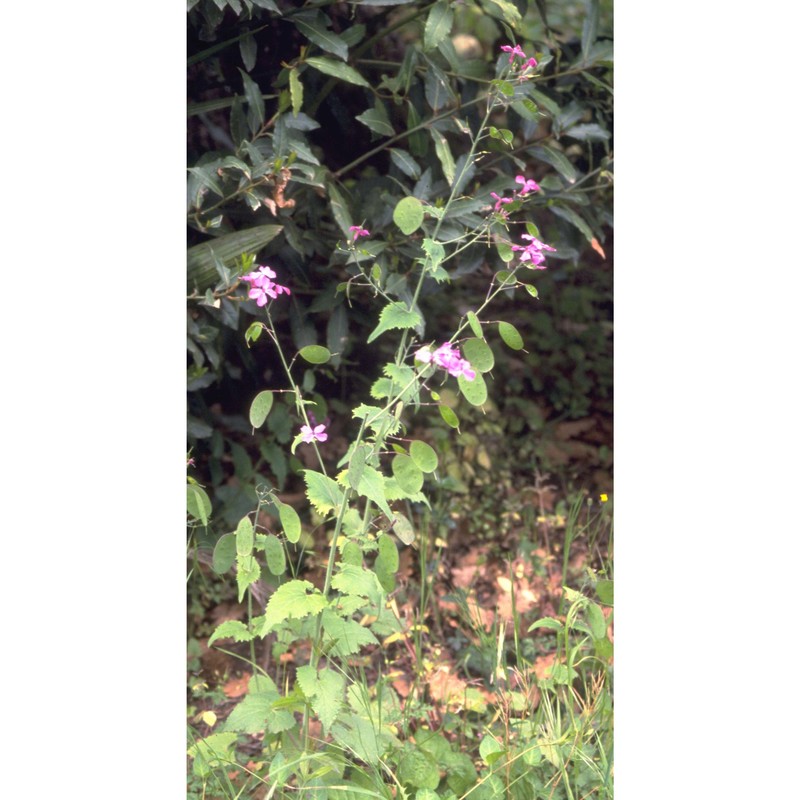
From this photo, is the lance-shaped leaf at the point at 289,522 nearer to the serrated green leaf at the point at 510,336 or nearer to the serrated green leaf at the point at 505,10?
the serrated green leaf at the point at 510,336

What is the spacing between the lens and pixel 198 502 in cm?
144

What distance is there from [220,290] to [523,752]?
→ 870 mm

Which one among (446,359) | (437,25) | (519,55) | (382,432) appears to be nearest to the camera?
(446,359)

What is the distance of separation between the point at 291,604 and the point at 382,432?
0.85 ft

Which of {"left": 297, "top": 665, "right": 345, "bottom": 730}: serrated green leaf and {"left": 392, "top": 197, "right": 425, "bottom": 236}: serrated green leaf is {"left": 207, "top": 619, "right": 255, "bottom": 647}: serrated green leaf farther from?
{"left": 392, "top": 197, "right": 425, "bottom": 236}: serrated green leaf

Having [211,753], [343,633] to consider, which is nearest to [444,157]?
[343,633]

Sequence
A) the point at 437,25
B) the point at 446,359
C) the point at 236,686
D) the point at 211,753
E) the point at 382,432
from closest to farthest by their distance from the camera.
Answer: the point at 446,359
the point at 382,432
the point at 211,753
the point at 437,25
the point at 236,686

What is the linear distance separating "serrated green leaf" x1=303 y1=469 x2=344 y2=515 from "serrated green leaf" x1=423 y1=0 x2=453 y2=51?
78cm

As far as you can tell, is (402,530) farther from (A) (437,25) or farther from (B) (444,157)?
(A) (437,25)

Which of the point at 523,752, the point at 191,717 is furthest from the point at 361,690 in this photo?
the point at 191,717

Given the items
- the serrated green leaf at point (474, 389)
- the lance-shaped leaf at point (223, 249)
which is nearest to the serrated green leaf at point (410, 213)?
the serrated green leaf at point (474, 389)

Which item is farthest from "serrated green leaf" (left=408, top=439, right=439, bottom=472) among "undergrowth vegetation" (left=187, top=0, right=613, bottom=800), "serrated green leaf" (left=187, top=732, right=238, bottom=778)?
"serrated green leaf" (left=187, top=732, right=238, bottom=778)

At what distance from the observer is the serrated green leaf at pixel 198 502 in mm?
1456
